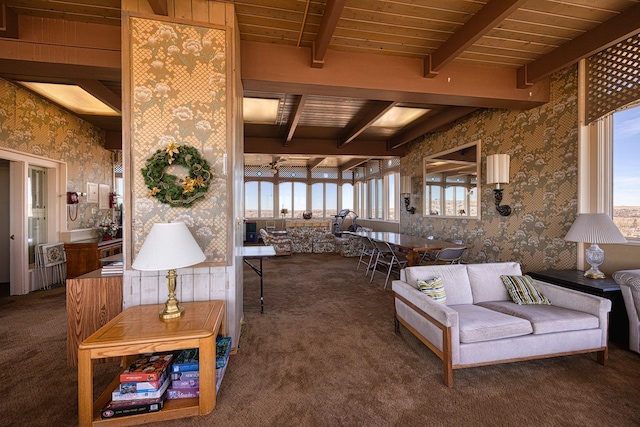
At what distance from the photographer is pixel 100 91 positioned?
360 cm

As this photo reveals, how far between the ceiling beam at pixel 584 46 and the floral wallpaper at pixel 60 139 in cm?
636

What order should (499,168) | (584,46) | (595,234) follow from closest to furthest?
(595,234) → (584,46) → (499,168)

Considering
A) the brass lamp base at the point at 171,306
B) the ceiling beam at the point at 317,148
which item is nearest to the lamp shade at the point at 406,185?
the ceiling beam at the point at 317,148

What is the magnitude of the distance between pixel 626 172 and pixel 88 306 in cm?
501

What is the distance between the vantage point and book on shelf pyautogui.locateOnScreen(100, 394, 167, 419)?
5.37 feet

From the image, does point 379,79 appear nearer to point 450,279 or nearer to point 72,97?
point 450,279

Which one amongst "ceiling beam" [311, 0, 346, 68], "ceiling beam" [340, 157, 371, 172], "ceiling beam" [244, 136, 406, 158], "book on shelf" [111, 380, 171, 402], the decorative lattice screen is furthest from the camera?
"ceiling beam" [340, 157, 371, 172]

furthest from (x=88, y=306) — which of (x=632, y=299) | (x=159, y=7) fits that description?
(x=632, y=299)

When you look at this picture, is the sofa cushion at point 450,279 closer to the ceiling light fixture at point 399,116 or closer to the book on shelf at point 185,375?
the book on shelf at point 185,375

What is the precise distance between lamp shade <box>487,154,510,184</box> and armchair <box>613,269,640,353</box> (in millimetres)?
1739

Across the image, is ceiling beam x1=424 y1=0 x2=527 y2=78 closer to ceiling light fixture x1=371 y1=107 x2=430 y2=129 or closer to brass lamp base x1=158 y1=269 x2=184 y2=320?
ceiling light fixture x1=371 y1=107 x2=430 y2=129

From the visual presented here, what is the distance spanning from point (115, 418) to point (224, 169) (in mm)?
1740

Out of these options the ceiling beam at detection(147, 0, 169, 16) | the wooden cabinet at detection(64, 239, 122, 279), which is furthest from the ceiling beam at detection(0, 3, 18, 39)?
the wooden cabinet at detection(64, 239, 122, 279)

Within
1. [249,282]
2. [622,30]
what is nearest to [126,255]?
[249,282]
